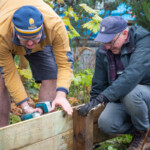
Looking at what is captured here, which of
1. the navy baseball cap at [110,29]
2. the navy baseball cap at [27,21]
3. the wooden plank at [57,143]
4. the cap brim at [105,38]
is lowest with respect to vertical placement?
the wooden plank at [57,143]

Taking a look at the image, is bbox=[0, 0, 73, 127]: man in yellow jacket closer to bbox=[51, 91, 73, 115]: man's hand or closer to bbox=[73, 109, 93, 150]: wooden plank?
bbox=[51, 91, 73, 115]: man's hand

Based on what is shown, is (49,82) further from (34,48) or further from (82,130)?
(82,130)

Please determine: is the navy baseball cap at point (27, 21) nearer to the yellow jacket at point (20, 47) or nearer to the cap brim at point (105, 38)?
the yellow jacket at point (20, 47)

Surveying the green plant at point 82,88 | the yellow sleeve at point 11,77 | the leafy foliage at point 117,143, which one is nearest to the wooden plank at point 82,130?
the leafy foliage at point 117,143

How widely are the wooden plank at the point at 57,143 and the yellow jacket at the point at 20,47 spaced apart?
0.49 m

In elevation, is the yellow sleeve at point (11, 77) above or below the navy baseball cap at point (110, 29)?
below

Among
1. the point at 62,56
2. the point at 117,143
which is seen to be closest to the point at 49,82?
the point at 62,56

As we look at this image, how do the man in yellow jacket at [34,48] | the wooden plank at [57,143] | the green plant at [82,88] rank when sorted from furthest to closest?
the green plant at [82,88] < the wooden plank at [57,143] < the man in yellow jacket at [34,48]

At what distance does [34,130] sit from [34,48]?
2.99ft

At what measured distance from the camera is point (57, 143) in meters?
2.37

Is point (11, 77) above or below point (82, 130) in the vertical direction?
above

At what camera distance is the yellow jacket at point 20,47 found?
224 centimetres

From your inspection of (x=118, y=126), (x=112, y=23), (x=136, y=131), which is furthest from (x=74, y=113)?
(x=112, y=23)

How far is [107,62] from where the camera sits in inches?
112
